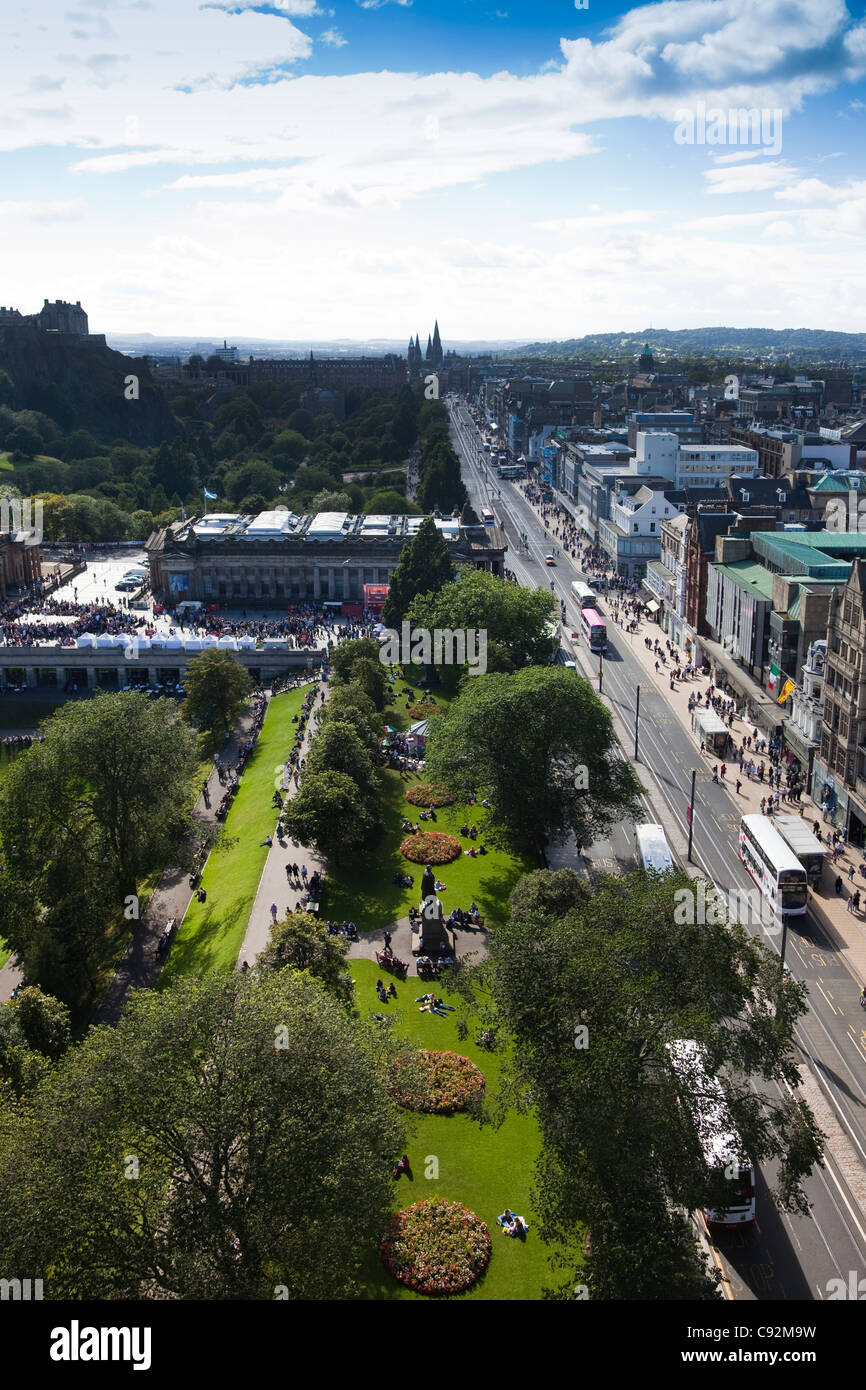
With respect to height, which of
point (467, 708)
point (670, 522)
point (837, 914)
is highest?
point (670, 522)

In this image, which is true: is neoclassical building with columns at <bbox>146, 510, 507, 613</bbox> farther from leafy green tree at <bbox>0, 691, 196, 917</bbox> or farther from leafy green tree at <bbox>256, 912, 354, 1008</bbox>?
leafy green tree at <bbox>256, 912, 354, 1008</bbox>

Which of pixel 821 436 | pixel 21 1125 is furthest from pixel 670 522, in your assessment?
pixel 21 1125

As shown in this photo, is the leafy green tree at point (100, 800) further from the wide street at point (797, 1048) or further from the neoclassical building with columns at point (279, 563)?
the neoclassical building with columns at point (279, 563)

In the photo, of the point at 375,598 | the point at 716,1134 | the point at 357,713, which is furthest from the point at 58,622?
the point at 716,1134

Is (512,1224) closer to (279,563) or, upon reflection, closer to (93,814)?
(93,814)

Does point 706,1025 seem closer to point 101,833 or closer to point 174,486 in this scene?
A: point 101,833

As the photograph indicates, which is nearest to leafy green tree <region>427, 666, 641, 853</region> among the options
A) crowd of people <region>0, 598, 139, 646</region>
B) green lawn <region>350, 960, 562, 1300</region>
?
green lawn <region>350, 960, 562, 1300</region>
